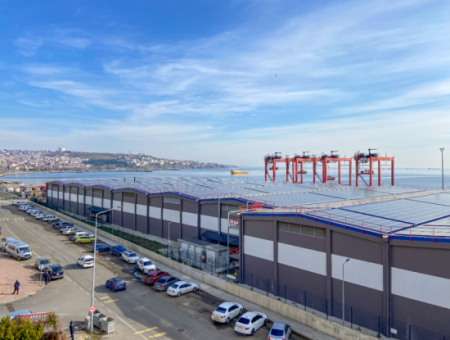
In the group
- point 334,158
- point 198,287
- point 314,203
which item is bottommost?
point 198,287

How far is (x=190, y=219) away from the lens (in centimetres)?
4194

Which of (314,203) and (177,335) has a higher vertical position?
(314,203)

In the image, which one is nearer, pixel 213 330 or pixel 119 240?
pixel 213 330

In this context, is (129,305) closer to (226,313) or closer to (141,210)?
(226,313)

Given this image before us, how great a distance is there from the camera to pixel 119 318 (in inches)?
896

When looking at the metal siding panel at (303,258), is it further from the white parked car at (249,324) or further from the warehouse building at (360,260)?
the white parked car at (249,324)

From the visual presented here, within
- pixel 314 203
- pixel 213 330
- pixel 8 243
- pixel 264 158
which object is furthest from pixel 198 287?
pixel 264 158

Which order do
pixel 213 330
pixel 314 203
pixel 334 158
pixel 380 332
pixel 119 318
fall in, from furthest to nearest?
pixel 334 158 → pixel 314 203 → pixel 119 318 → pixel 213 330 → pixel 380 332

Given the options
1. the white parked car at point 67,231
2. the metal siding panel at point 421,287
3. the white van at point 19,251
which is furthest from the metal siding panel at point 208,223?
the white parked car at point 67,231

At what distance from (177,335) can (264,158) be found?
73388 millimetres

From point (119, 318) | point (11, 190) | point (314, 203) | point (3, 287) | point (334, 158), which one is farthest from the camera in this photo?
point (11, 190)

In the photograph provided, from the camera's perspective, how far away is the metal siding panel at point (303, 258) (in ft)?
77.0

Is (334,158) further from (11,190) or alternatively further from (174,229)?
(11,190)

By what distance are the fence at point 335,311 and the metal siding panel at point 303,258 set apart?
1.82 m
